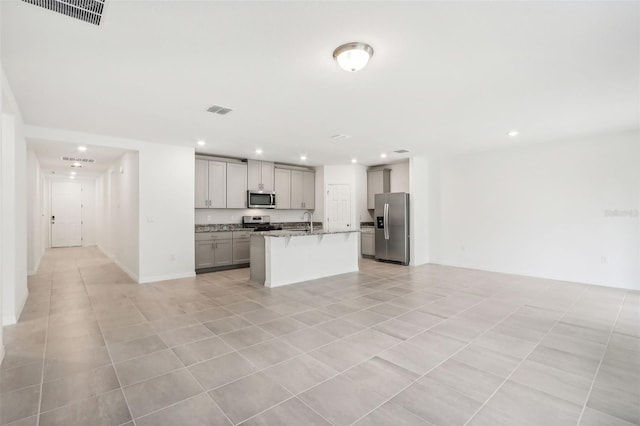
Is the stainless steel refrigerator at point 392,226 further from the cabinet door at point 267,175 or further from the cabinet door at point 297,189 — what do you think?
the cabinet door at point 267,175

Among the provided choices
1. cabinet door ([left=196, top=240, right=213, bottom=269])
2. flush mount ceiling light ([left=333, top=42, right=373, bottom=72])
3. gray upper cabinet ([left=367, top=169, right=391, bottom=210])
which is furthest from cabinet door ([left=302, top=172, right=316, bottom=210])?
flush mount ceiling light ([left=333, top=42, right=373, bottom=72])

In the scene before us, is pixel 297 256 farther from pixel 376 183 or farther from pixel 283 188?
pixel 376 183

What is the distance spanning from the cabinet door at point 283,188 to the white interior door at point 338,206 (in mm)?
1164

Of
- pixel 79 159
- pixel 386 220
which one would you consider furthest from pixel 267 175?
pixel 79 159

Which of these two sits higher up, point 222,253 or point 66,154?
point 66,154

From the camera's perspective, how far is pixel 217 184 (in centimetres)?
680

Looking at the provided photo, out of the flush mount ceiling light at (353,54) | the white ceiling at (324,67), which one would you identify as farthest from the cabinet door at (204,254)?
the flush mount ceiling light at (353,54)

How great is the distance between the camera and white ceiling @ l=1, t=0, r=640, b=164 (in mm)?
1973

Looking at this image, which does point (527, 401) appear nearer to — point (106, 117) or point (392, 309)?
point (392, 309)

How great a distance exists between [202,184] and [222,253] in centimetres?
159

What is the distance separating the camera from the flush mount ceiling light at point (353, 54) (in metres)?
2.29

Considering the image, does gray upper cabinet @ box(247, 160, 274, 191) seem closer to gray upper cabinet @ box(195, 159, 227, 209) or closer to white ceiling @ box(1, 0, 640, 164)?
gray upper cabinet @ box(195, 159, 227, 209)

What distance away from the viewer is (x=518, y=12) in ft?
6.39

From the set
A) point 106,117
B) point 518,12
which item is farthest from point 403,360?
point 106,117
